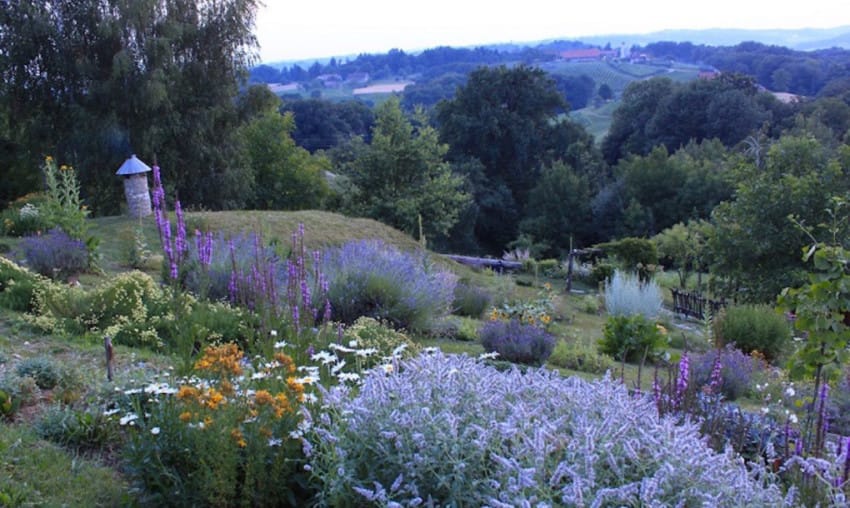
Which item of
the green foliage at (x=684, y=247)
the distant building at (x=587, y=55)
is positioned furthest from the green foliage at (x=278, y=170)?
the distant building at (x=587, y=55)

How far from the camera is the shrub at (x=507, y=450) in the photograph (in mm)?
2215

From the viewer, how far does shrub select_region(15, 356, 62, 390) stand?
4.09 metres

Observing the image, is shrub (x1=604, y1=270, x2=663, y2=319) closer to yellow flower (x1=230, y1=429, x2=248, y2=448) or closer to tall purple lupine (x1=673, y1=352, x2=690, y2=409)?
tall purple lupine (x1=673, y1=352, x2=690, y2=409)

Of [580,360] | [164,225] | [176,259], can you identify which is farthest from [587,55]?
[164,225]

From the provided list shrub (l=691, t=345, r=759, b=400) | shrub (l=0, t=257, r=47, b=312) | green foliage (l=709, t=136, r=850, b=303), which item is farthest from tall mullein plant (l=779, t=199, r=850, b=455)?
green foliage (l=709, t=136, r=850, b=303)

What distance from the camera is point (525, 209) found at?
36469 mm

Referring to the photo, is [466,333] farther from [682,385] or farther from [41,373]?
[41,373]

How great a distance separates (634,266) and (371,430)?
1859cm

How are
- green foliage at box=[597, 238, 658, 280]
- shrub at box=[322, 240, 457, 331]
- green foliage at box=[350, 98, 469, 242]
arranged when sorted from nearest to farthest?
1. shrub at box=[322, 240, 457, 331]
2. green foliage at box=[597, 238, 658, 280]
3. green foliage at box=[350, 98, 469, 242]

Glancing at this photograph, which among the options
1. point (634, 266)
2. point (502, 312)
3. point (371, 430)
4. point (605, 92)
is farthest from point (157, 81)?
point (605, 92)

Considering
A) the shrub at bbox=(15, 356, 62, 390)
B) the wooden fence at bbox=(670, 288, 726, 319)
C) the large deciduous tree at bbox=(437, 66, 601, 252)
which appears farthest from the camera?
the large deciduous tree at bbox=(437, 66, 601, 252)

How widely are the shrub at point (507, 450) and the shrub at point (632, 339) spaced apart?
14.9 ft

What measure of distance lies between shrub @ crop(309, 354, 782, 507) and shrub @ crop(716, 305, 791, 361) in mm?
6601

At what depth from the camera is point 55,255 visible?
753cm
